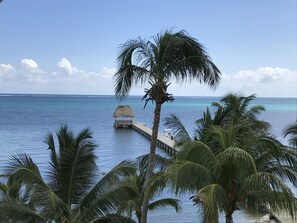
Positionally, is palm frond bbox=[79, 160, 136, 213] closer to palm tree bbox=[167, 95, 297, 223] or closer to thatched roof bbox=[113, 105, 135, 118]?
palm tree bbox=[167, 95, 297, 223]

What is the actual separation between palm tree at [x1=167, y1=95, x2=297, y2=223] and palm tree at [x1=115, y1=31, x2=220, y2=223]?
1771 mm

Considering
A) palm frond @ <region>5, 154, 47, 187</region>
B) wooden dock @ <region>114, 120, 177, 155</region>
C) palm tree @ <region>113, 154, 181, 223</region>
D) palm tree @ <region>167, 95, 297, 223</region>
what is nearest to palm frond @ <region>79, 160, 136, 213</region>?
palm tree @ <region>113, 154, 181, 223</region>

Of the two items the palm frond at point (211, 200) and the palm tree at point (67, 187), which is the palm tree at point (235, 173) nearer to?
the palm frond at point (211, 200)

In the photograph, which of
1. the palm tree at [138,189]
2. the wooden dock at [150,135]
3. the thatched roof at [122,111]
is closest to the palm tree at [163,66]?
the palm tree at [138,189]

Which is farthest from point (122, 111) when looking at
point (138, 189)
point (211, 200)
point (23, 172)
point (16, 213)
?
point (211, 200)

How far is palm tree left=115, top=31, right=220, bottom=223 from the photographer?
11234 mm

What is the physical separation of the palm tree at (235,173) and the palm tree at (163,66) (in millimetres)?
1771

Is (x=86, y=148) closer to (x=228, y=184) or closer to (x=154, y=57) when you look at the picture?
(x=154, y=57)

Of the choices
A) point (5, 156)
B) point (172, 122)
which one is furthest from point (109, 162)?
point (172, 122)

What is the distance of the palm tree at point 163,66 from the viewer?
11.2 metres

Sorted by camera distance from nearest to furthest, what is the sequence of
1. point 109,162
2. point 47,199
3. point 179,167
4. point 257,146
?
point 179,167, point 47,199, point 257,146, point 109,162

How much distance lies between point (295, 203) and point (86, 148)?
5.74 metres

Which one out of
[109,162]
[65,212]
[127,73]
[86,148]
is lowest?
[109,162]

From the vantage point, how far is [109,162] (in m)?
40.2
